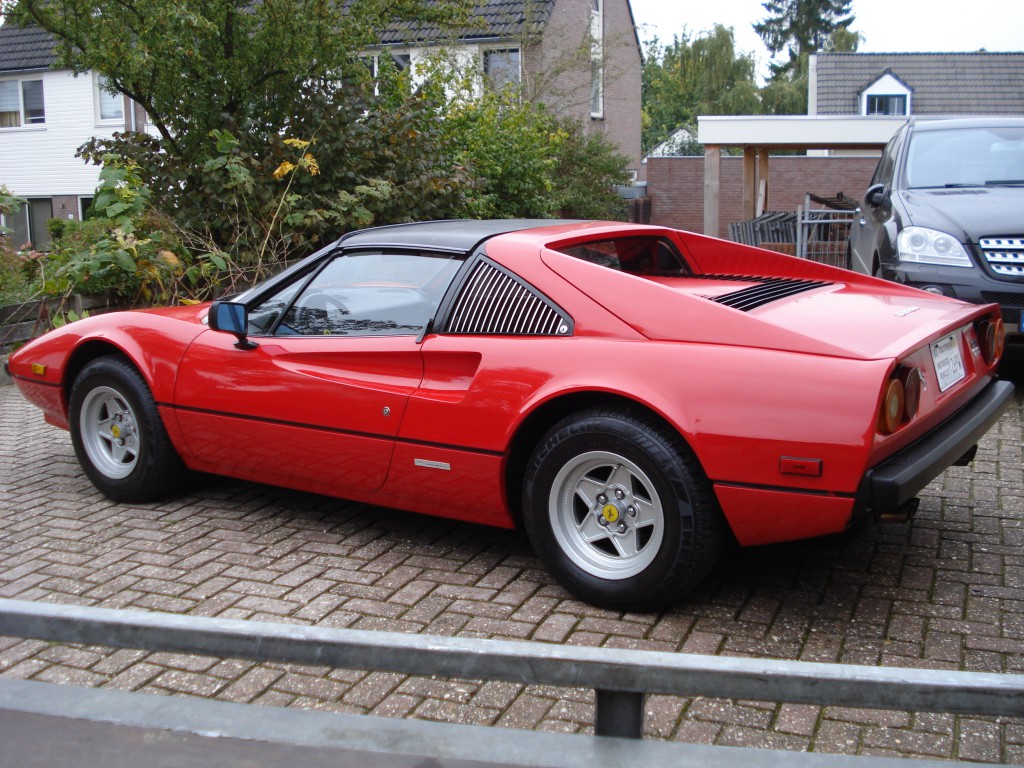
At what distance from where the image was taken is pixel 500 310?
404 centimetres

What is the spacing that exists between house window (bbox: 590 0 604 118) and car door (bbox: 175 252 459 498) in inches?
755

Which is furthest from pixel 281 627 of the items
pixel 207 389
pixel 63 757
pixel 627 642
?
pixel 207 389

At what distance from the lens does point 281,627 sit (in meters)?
2.21

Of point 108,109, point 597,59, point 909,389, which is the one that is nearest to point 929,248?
point 909,389

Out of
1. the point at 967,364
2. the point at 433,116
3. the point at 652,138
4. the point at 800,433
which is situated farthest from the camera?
the point at 652,138

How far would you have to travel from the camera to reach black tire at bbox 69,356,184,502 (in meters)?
4.96

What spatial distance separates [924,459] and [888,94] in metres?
37.6

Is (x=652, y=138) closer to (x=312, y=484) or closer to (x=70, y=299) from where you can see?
(x=70, y=299)

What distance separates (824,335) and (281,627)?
7.10 ft

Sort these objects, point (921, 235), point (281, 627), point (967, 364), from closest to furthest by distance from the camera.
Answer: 1. point (281, 627)
2. point (967, 364)
3. point (921, 235)

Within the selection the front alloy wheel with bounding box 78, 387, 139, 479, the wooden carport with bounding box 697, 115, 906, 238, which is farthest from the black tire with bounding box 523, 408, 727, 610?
the wooden carport with bounding box 697, 115, 906, 238

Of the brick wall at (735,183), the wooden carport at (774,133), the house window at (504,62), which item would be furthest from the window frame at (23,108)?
the wooden carport at (774,133)

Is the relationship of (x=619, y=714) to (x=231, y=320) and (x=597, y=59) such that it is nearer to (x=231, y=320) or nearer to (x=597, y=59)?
(x=231, y=320)

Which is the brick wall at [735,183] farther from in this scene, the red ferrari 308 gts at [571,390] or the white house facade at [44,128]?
the red ferrari 308 gts at [571,390]
